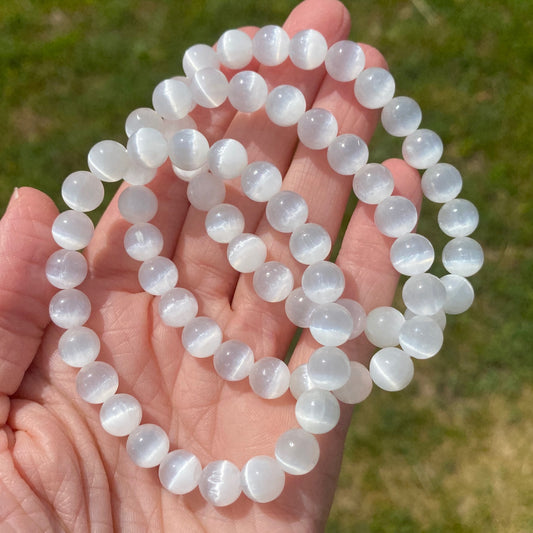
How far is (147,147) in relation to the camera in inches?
72.7

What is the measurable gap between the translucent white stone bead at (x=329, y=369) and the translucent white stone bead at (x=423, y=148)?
0.70m

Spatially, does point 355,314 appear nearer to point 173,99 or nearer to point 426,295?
point 426,295

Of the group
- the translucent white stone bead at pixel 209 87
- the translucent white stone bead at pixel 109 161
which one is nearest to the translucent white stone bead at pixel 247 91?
the translucent white stone bead at pixel 209 87

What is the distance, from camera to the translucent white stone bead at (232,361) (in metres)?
1.83

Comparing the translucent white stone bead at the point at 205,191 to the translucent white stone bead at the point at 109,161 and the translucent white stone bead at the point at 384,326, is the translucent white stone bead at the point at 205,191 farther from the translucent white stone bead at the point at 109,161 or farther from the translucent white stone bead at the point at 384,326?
the translucent white stone bead at the point at 384,326

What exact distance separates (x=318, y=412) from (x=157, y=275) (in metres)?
0.60

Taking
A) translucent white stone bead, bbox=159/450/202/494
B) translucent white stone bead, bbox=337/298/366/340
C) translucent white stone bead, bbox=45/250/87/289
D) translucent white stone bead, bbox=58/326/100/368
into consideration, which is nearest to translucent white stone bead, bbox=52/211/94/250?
translucent white stone bead, bbox=45/250/87/289

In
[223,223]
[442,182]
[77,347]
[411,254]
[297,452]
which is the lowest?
[77,347]

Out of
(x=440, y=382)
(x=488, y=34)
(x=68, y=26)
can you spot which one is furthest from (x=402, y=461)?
(x=68, y=26)

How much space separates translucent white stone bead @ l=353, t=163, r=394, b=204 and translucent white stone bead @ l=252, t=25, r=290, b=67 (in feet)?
1.49

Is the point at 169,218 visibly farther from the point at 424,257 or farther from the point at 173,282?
the point at 424,257

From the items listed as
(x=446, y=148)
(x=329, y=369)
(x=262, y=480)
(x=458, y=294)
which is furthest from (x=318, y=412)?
(x=446, y=148)

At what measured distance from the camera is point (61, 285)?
1760 mm

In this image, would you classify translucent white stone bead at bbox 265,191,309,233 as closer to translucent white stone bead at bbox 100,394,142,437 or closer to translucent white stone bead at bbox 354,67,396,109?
translucent white stone bead at bbox 354,67,396,109
